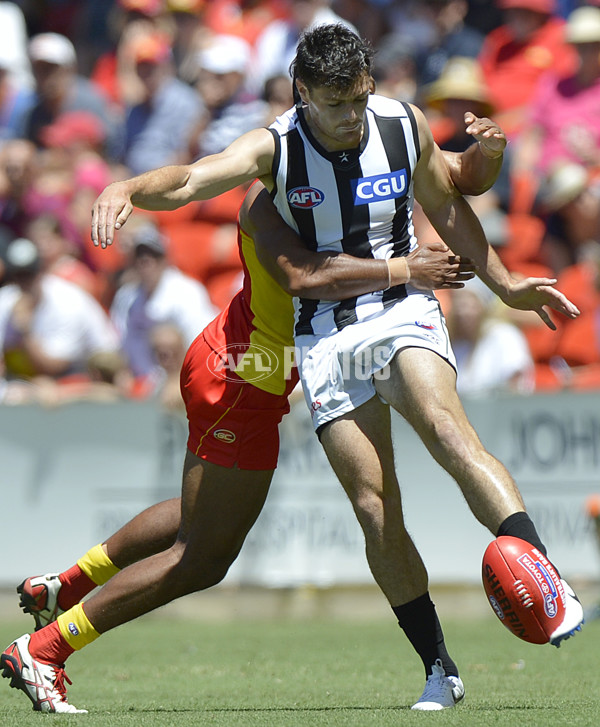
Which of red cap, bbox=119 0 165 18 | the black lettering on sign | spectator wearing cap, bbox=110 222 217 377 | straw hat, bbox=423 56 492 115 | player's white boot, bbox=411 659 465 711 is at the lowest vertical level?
player's white boot, bbox=411 659 465 711

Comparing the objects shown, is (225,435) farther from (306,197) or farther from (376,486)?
(306,197)

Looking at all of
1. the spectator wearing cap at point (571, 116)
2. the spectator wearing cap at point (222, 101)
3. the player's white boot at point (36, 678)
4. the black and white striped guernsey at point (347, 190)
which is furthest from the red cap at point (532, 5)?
the player's white boot at point (36, 678)

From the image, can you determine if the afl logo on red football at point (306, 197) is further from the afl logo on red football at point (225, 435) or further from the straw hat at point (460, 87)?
the straw hat at point (460, 87)

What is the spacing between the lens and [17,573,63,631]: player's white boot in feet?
18.0

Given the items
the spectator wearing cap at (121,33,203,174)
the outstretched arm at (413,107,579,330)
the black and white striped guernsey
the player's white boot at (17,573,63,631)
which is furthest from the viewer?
the spectator wearing cap at (121,33,203,174)

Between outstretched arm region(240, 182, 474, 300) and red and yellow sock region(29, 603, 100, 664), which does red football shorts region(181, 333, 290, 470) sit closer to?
outstretched arm region(240, 182, 474, 300)

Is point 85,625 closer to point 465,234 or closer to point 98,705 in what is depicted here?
point 98,705

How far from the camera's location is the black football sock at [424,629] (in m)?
4.87

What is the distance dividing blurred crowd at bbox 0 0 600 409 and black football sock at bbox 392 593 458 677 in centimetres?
383

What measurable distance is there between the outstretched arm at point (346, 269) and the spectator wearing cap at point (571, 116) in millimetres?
5838

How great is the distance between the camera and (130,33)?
13.2m

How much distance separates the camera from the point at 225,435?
16.9 ft

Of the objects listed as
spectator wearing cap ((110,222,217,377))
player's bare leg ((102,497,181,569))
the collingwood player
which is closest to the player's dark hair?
the collingwood player

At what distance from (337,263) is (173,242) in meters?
6.11
